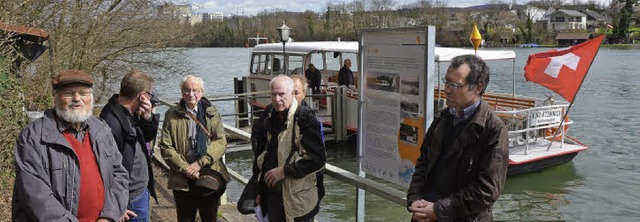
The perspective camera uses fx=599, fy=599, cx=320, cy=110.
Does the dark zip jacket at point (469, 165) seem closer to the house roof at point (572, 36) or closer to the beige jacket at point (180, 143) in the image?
the beige jacket at point (180, 143)

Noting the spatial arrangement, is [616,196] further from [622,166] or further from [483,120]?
[483,120]

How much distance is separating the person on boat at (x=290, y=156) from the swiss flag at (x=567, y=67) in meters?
7.98

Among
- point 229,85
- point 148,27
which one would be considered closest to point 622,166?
point 148,27

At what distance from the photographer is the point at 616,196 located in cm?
1188

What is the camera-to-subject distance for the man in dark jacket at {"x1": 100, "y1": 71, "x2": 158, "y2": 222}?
140 inches

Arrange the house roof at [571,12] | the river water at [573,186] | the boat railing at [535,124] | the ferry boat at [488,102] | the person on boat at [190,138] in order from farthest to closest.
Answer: the house roof at [571,12]
the ferry boat at [488,102]
the boat railing at [535,124]
the river water at [573,186]
the person on boat at [190,138]

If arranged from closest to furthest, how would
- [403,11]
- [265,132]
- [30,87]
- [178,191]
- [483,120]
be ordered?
[483,120] < [265,132] < [178,191] < [30,87] < [403,11]

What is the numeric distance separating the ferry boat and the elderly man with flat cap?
704 cm

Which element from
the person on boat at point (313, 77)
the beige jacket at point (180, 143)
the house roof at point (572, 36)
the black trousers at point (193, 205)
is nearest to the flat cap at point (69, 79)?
the beige jacket at point (180, 143)

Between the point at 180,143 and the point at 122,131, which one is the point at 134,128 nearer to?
the point at 122,131

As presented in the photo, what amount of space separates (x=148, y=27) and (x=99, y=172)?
13541 mm

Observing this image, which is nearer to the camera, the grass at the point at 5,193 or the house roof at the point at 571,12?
the grass at the point at 5,193

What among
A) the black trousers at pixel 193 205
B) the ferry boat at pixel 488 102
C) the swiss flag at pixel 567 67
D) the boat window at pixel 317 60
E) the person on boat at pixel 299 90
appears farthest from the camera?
the boat window at pixel 317 60

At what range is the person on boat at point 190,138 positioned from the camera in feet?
13.9
